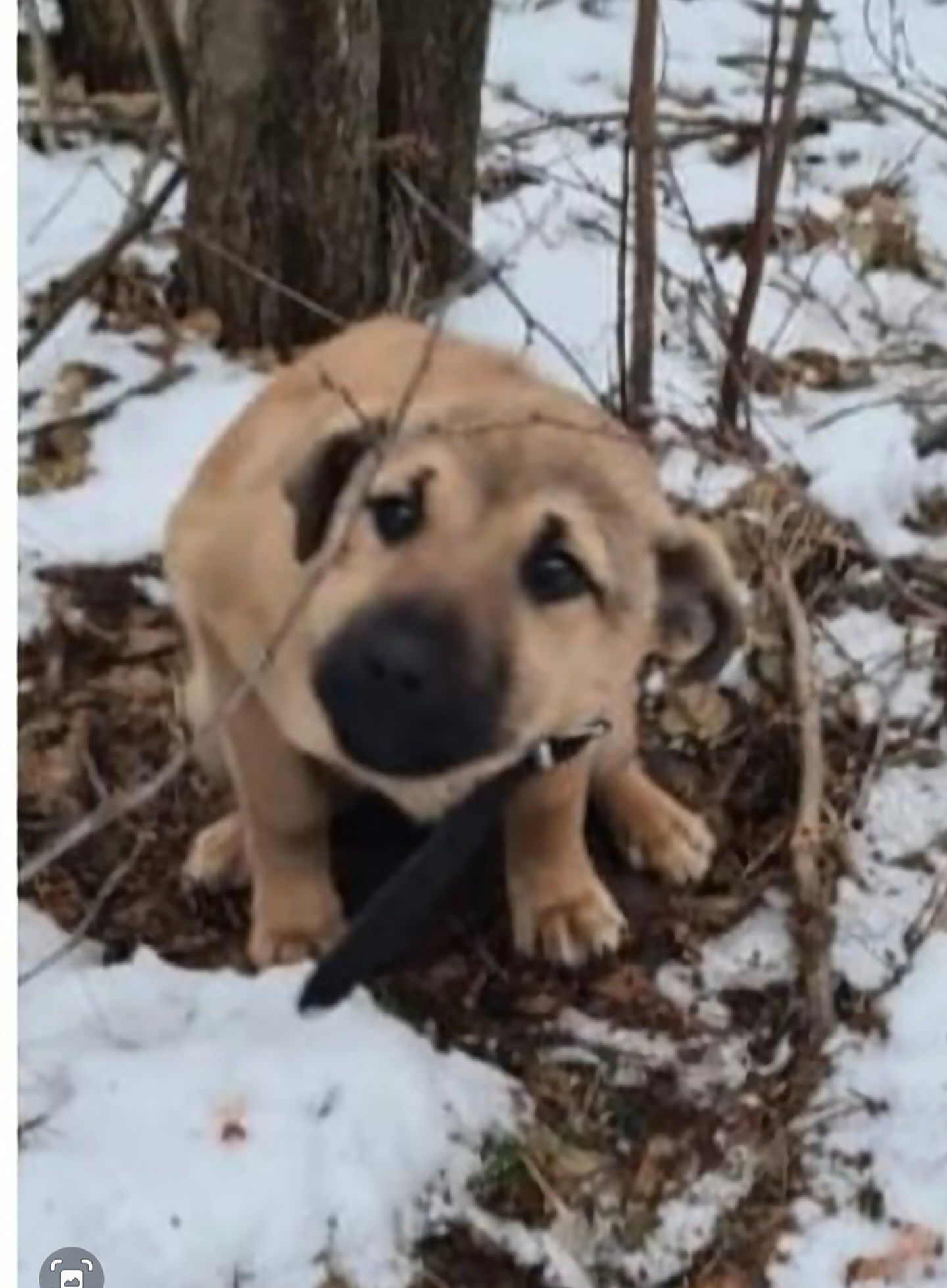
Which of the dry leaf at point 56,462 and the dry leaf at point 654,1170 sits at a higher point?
the dry leaf at point 654,1170

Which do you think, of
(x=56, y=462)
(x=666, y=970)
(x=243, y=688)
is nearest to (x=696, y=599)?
(x=666, y=970)

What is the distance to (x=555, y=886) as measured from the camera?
387 centimetres

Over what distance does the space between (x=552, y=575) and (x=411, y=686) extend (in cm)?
33

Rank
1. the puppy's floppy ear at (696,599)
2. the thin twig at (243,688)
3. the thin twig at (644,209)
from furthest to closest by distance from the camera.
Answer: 1. the thin twig at (644,209)
2. the puppy's floppy ear at (696,599)
3. the thin twig at (243,688)

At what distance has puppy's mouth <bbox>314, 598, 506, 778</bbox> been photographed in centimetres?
311

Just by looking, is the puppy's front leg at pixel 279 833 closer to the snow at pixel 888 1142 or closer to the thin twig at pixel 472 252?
the snow at pixel 888 1142

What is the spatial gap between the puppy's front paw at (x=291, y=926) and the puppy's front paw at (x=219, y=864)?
118mm

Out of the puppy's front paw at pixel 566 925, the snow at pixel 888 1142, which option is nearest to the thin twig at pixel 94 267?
the puppy's front paw at pixel 566 925

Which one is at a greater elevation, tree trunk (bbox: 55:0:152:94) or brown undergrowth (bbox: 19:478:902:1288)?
tree trunk (bbox: 55:0:152:94)

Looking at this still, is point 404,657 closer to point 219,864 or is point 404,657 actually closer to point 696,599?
point 696,599

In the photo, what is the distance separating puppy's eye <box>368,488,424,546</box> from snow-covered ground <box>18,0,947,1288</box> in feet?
2.31

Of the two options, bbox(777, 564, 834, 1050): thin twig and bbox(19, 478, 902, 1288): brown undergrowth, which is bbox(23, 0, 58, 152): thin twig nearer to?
bbox(19, 478, 902, 1288): brown undergrowth

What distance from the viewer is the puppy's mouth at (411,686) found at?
311cm

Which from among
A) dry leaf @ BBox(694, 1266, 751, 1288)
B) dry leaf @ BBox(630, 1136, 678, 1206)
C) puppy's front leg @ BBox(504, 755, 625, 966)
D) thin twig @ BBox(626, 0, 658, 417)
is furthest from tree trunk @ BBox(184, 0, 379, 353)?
dry leaf @ BBox(694, 1266, 751, 1288)
